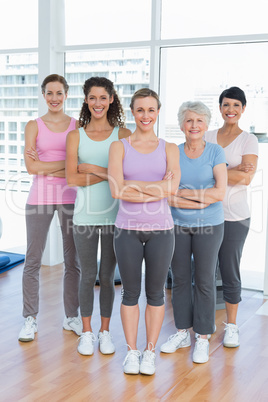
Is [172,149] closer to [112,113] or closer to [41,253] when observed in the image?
[112,113]

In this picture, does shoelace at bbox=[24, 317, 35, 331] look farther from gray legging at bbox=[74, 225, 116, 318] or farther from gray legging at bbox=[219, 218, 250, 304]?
gray legging at bbox=[219, 218, 250, 304]

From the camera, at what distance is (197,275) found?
9.77 ft

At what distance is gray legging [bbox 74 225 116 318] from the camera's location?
9.59ft

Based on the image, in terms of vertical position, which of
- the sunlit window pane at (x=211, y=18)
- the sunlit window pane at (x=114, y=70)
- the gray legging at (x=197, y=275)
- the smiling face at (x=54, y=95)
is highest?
the sunlit window pane at (x=211, y=18)

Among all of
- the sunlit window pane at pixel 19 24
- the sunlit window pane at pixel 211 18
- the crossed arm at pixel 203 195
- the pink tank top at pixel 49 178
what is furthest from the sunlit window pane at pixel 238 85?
the pink tank top at pixel 49 178

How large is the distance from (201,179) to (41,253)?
1.14 meters

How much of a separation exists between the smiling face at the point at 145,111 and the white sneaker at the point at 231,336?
1.39m

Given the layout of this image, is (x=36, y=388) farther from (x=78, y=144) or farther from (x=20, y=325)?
(x=78, y=144)

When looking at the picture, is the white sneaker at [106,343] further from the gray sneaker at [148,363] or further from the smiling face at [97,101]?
the smiling face at [97,101]

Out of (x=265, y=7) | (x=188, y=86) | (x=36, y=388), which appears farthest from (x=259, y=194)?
(x=36, y=388)

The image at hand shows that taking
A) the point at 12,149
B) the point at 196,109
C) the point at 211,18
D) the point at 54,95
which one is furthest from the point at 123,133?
the point at 12,149

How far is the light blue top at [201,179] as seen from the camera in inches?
113

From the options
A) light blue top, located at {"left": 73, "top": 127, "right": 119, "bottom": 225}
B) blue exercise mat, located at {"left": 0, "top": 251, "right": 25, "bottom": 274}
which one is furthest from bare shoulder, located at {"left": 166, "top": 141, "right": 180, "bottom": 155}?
blue exercise mat, located at {"left": 0, "top": 251, "right": 25, "bottom": 274}

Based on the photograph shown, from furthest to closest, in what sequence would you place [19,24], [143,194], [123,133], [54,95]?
[19,24] → [54,95] → [123,133] → [143,194]
